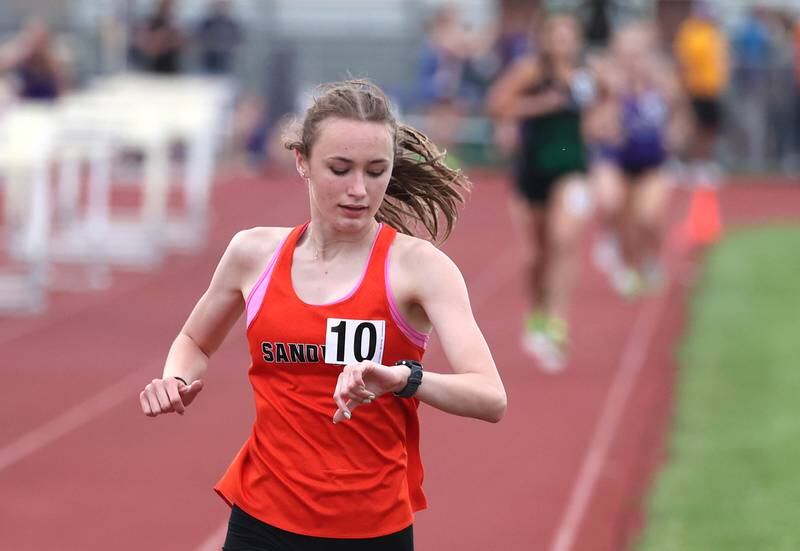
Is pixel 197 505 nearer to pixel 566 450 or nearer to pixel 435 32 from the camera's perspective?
pixel 566 450

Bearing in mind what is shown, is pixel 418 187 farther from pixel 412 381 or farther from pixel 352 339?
pixel 412 381

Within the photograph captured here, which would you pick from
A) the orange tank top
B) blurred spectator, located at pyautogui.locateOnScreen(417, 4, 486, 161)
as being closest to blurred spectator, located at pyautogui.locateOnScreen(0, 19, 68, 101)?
blurred spectator, located at pyautogui.locateOnScreen(417, 4, 486, 161)

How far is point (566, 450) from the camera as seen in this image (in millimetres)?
9406

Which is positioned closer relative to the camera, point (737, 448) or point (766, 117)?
point (737, 448)

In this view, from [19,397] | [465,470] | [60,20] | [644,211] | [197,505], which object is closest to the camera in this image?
[197,505]

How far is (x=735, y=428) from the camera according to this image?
9.86 metres

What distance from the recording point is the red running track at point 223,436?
7.67 metres

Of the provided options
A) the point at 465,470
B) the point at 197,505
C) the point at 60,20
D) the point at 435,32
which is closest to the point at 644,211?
the point at 465,470

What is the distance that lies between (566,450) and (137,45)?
1530 cm

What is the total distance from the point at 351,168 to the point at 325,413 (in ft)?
1.74

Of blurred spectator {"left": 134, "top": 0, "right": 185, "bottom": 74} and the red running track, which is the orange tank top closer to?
the red running track

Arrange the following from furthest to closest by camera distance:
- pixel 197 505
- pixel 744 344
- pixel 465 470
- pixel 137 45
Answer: pixel 137 45 → pixel 744 344 → pixel 465 470 → pixel 197 505

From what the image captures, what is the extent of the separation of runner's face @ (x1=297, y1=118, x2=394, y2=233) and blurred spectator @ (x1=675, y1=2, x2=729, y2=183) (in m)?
21.0

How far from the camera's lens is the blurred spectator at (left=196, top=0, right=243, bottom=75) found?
25.8 m
